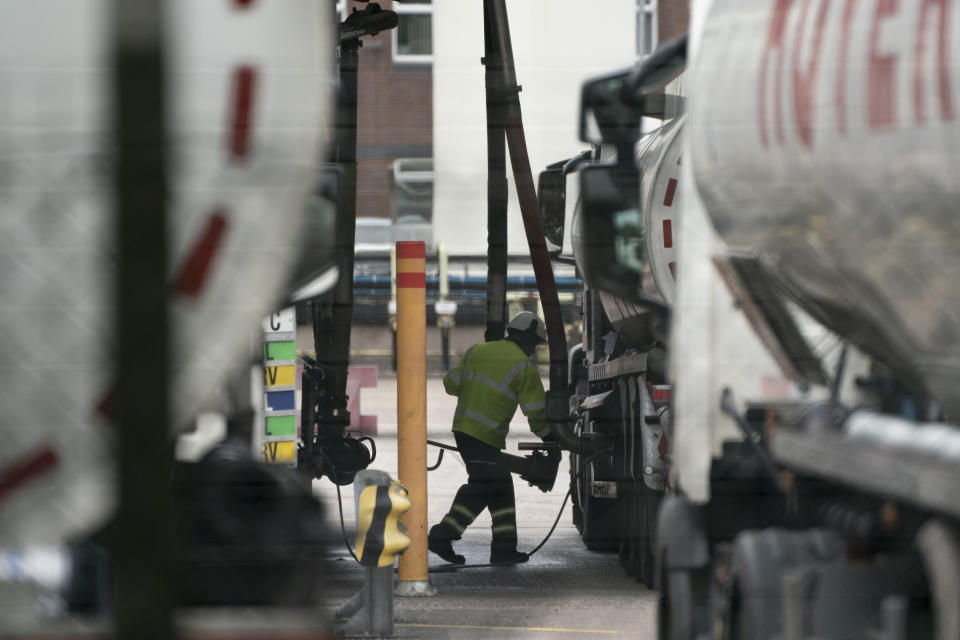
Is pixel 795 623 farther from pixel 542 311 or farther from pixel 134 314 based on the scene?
pixel 542 311

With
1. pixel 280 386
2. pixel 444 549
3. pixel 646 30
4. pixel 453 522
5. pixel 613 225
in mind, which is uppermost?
pixel 646 30

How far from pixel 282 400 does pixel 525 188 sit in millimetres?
976

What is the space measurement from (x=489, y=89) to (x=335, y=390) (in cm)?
169

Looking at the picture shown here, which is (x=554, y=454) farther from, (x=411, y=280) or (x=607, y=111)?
(x=607, y=111)

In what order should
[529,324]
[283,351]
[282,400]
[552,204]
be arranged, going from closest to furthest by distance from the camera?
1. [283,351]
2. [282,400]
3. [552,204]
4. [529,324]

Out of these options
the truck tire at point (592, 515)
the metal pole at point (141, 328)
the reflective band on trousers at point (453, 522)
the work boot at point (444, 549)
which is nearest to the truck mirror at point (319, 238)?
the metal pole at point (141, 328)

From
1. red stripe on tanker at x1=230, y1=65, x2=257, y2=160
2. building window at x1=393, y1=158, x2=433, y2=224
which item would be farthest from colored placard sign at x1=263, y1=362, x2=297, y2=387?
red stripe on tanker at x1=230, y1=65, x2=257, y2=160

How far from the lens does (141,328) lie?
1.58 meters

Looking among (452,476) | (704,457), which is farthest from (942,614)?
(452,476)

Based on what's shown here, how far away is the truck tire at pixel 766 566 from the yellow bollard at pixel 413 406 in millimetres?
902

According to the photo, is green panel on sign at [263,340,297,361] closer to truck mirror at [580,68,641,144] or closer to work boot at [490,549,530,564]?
truck mirror at [580,68,641,144]

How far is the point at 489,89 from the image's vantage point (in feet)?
10.2

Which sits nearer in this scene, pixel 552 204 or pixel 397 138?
pixel 397 138

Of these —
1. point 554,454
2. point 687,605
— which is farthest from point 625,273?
point 554,454
